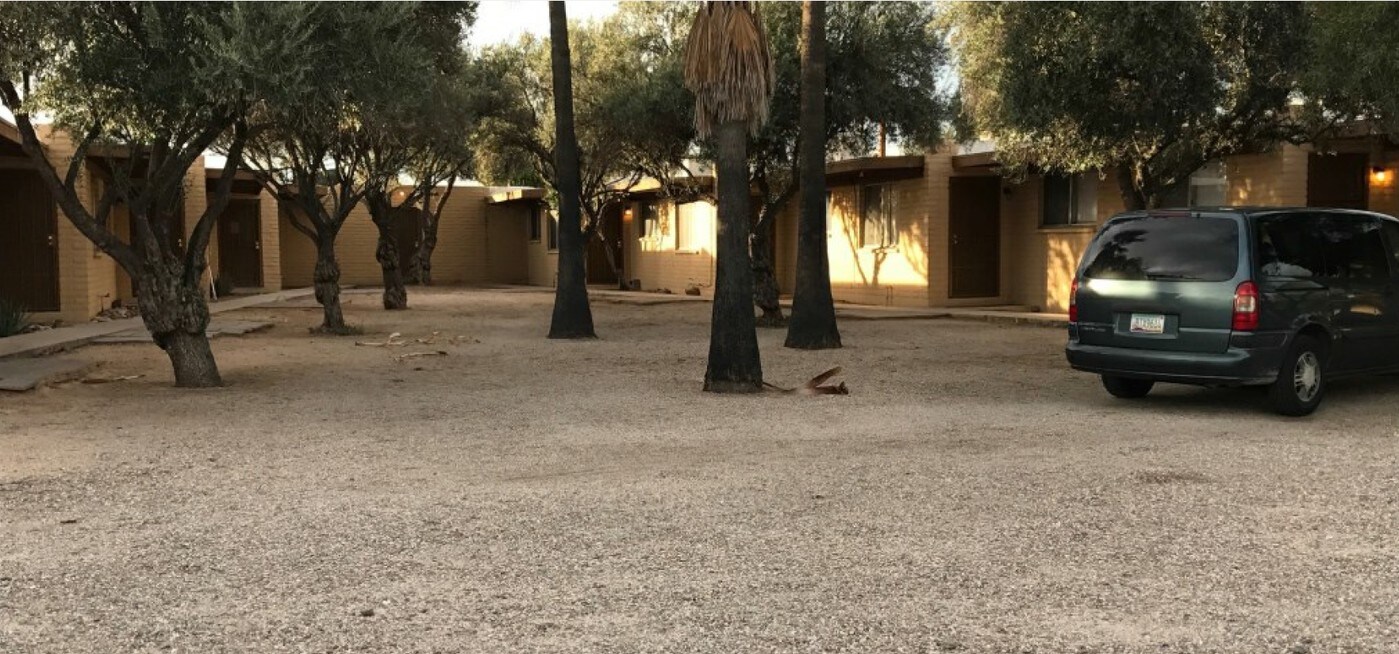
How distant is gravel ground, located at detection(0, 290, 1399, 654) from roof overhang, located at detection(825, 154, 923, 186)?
511 inches

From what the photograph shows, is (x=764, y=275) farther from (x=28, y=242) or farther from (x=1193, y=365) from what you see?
(x=28, y=242)

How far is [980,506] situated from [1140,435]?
112 inches

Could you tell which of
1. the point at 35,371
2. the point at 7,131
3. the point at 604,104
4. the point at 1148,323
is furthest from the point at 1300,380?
the point at 7,131

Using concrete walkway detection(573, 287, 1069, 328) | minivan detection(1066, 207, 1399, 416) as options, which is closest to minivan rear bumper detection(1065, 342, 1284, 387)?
minivan detection(1066, 207, 1399, 416)

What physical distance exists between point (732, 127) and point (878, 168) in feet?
42.8

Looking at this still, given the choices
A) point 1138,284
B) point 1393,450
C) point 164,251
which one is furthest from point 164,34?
point 1393,450

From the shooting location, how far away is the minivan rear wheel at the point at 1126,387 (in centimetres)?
1032

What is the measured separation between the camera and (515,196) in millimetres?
40969

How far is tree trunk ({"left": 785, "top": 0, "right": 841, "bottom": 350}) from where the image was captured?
15.3 m

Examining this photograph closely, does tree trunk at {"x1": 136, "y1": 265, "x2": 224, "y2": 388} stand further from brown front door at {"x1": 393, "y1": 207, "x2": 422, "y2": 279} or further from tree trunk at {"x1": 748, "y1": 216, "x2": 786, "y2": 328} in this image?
brown front door at {"x1": 393, "y1": 207, "x2": 422, "y2": 279}

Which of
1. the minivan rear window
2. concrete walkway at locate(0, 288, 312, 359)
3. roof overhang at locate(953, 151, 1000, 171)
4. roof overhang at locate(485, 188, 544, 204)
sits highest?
roof overhang at locate(485, 188, 544, 204)

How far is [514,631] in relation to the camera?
4109mm

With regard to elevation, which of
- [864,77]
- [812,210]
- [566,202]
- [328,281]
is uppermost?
[864,77]

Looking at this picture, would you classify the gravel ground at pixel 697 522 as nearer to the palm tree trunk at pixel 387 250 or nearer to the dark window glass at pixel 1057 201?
the dark window glass at pixel 1057 201
